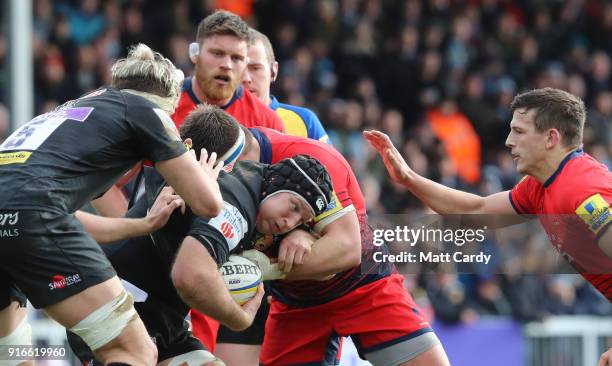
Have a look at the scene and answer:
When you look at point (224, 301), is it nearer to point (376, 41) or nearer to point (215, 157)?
point (215, 157)

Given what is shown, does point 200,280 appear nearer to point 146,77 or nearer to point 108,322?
point 108,322

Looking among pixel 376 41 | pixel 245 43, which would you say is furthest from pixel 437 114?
pixel 245 43

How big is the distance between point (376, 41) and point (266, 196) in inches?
416

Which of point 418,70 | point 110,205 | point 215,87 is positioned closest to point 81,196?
point 110,205

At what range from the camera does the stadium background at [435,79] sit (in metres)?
11.4

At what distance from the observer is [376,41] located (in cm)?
1538

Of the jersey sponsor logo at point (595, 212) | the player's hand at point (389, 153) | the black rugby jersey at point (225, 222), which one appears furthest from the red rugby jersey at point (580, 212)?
the black rugby jersey at point (225, 222)

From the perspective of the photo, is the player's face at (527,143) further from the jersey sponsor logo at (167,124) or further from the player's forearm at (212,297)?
the jersey sponsor logo at (167,124)

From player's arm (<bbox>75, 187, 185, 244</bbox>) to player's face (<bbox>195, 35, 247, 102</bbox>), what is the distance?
1534mm

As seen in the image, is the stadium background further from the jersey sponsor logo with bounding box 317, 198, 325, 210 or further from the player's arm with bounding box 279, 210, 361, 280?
the jersey sponsor logo with bounding box 317, 198, 325, 210

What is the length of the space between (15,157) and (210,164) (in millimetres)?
910

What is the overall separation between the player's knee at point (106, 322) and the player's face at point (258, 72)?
10.3 ft

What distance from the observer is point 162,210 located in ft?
16.8

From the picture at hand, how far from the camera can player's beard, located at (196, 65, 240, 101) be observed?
6965mm
